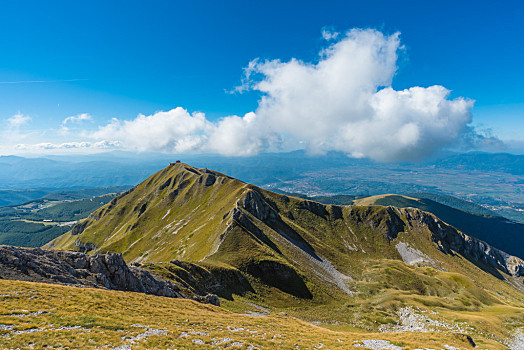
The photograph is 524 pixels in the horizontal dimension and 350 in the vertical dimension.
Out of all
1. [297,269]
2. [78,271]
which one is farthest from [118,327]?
[297,269]

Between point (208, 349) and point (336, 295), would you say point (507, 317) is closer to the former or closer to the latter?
point (336, 295)

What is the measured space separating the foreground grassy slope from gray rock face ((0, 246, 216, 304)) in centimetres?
751

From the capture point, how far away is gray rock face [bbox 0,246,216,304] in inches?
1483

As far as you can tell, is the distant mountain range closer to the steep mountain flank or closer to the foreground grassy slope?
the steep mountain flank

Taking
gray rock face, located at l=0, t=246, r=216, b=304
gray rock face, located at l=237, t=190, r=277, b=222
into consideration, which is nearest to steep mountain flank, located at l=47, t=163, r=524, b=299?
gray rock face, located at l=237, t=190, r=277, b=222

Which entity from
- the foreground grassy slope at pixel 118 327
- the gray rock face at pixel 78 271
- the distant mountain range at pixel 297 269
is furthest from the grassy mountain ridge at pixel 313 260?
the foreground grassy slope at pixel 118 327

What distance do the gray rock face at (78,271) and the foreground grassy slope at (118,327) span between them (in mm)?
7515

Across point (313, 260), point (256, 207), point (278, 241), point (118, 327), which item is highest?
point (118, 327)

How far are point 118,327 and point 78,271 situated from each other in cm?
2756

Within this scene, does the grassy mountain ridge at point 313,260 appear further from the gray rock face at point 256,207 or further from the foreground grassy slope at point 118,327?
the foreground grassy slope at point 118,327

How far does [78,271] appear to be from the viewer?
144 feet

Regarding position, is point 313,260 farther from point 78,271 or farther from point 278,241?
point 78,271

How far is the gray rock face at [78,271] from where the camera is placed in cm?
3766

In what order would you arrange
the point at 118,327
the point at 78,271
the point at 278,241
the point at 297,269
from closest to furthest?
the point at 118,327 < the point at 78,271 < the point at 297,269 < the point at 278,241
